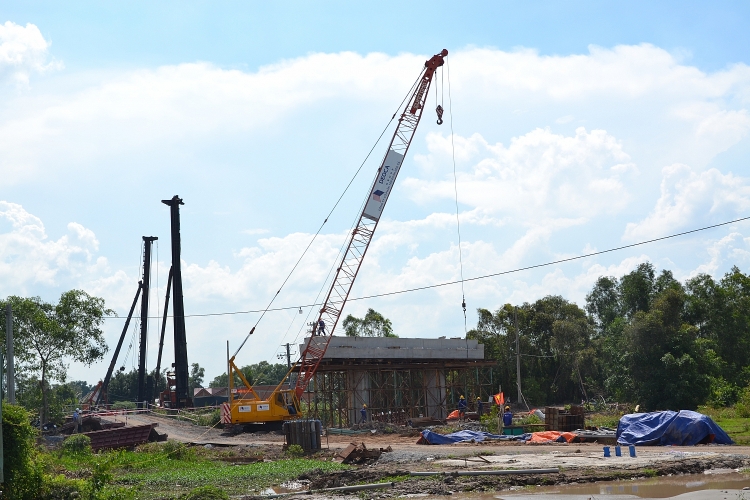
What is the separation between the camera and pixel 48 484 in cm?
1638

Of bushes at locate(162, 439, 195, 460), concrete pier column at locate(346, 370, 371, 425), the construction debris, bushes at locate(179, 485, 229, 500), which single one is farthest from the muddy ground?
concrete pier column at locate(346, 370, 371, 425)

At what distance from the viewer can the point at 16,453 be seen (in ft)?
50.1

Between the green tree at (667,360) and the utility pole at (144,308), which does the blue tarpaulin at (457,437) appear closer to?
the green tree at (667,360)

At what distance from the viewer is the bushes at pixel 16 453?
49.7 feet

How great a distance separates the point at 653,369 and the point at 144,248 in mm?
42676

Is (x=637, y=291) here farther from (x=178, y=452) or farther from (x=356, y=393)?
(x=178, y=452)

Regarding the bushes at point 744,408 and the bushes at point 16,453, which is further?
the bushes at point 744,408

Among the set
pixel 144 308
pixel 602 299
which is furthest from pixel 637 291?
pixel 144 308

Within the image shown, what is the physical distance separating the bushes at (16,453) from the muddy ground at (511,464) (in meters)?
5.68

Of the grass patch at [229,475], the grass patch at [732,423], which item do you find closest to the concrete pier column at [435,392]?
the grass patch at [732,423]

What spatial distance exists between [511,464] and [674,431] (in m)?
8.31

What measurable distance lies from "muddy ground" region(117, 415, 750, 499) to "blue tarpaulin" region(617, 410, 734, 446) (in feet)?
3.16

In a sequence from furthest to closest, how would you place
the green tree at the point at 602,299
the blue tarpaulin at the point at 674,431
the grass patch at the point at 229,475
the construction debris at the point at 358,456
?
the green tree at the point at 602,299, the blue tarpaulin at the point at 674,431, the construction debris at the point at 358,456, the grass patch at the point at 229,475

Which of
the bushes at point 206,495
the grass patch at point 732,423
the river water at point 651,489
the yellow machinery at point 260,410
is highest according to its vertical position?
the yellow machinery at point 260,410
